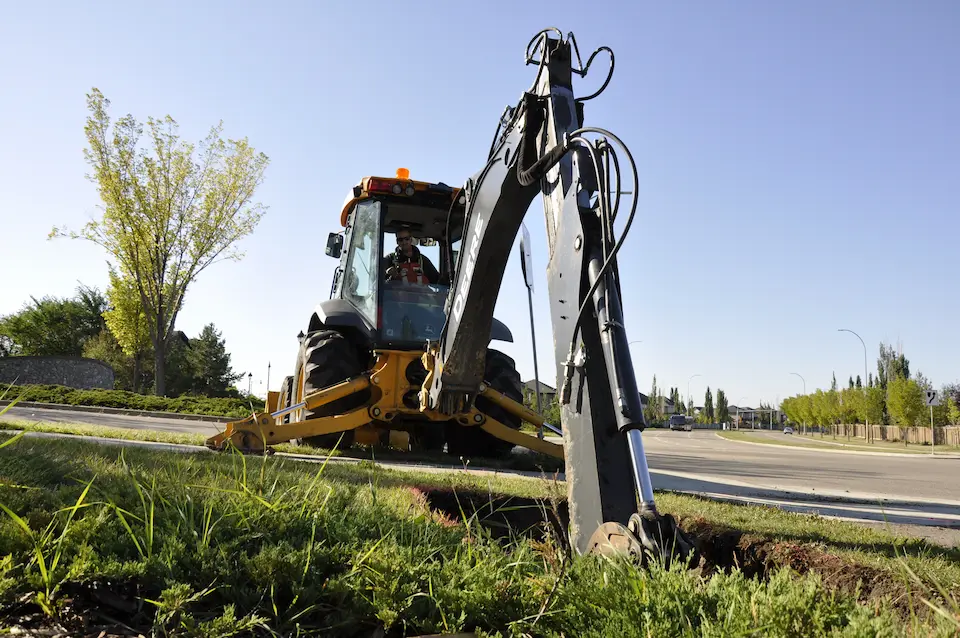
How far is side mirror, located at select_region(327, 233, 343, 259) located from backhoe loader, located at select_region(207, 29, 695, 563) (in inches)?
0.9

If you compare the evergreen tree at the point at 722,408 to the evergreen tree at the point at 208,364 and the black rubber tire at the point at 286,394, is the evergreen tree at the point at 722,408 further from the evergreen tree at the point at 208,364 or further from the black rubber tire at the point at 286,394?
the black rubber tire at the point at 286,394

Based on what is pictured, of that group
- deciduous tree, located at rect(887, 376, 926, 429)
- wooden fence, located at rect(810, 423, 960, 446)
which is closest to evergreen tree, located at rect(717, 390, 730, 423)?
wooden fence, located at rect(810, 423, 960, 446)

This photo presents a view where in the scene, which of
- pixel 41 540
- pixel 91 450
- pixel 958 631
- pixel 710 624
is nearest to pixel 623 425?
pixel 710 624

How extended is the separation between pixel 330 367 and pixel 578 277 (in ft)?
17.1

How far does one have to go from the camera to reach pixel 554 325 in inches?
120

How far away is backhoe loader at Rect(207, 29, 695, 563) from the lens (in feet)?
8.31

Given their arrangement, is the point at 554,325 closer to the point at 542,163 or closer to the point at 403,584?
the point at 542,163

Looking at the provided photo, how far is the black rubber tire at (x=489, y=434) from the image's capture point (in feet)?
27.1

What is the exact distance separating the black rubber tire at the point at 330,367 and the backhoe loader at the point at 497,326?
0.02m

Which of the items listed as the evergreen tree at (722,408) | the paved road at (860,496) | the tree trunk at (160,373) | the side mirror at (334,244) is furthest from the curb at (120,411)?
the evergreen tree at (722,408)

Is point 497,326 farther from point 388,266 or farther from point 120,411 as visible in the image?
point 120,411

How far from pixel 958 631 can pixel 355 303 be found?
716cm

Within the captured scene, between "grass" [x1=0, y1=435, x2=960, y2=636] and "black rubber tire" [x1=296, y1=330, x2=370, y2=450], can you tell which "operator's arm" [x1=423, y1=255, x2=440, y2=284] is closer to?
"black rubber tire" [x1=296, y1=330, x2=370, y2=450]

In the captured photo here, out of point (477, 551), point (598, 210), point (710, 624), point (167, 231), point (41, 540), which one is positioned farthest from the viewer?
point (167, 231)
